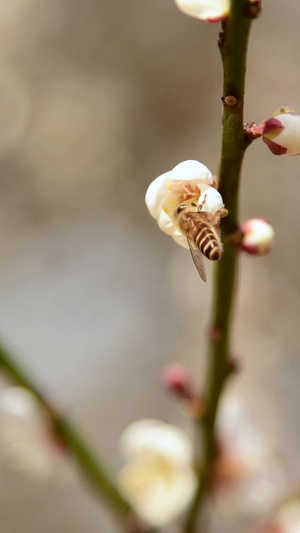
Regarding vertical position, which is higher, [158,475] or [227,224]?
[227,224]

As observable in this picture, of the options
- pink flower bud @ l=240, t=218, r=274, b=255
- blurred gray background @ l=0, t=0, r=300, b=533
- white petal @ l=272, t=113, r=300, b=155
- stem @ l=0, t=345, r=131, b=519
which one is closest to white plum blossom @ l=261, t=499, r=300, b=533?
stem @ l=0, t=345, r=131, b=519

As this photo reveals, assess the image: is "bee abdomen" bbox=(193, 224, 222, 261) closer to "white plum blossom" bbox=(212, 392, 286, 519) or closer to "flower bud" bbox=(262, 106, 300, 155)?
"flower bud" bbox=(262, 106, 300, 155)

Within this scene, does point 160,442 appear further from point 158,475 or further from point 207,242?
point 207,242

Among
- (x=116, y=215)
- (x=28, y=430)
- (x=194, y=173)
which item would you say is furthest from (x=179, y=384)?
(x=116, y=215)

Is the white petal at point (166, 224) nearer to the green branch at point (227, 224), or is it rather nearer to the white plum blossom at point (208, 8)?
the green branch at point (227, 224)

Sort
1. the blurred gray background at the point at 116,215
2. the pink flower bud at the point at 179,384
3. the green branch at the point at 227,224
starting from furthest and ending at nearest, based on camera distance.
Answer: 1. the blurred gray background at the point at 116,215
2. the pink flower bud at the point at 179,384
3. the green branch at the point at 227,224

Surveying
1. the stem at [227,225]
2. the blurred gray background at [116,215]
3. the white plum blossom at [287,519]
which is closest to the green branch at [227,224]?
the stem at [227,225]
